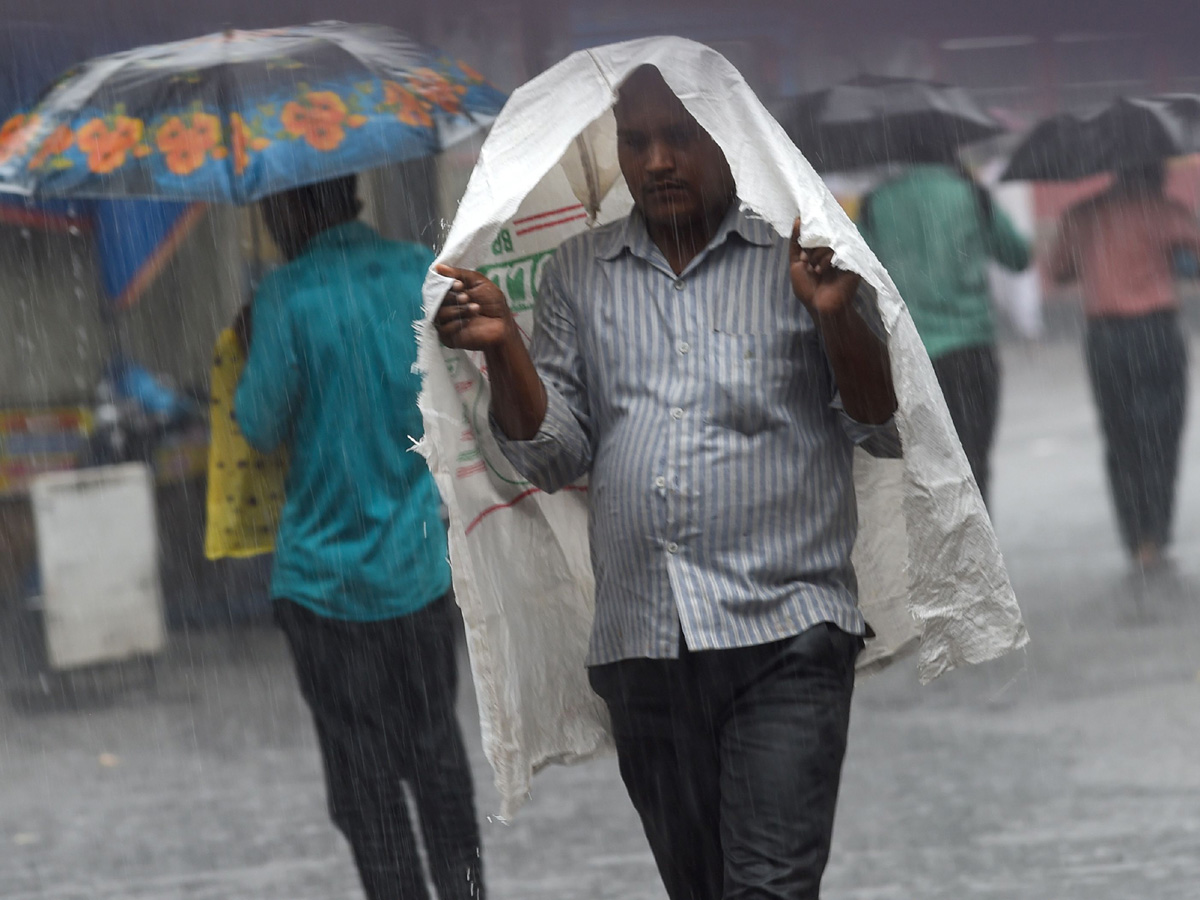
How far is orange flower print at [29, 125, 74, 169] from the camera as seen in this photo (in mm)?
3837

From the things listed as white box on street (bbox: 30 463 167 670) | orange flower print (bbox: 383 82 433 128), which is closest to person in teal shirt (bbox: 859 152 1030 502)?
orange flower print (bbox: 383 82 433 128)

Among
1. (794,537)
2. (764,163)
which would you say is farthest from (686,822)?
(764,163)

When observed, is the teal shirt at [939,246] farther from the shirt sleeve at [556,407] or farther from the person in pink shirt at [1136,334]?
the shirt sleeve at [556,407]

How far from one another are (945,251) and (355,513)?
2.23 meters

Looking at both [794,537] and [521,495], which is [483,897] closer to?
[521,495]

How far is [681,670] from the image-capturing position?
2641mm

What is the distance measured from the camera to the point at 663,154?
271 cm

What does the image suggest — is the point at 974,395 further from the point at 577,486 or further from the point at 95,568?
the point at 95,568

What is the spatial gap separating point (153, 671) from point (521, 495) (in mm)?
4162

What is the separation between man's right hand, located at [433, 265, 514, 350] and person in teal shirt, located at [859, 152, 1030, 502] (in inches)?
99.8

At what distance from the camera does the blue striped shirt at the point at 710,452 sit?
8.60 ft

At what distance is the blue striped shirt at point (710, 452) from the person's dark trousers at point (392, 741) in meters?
0.92

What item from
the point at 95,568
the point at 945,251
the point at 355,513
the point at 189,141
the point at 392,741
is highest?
the point at 189,141

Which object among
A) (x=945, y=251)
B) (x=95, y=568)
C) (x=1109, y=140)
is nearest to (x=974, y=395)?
(x=945, y=251)
